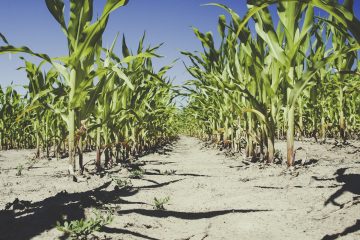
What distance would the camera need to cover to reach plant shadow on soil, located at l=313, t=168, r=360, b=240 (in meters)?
1.14

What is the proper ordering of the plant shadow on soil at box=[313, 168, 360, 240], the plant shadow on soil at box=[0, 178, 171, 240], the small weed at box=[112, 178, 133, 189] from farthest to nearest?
the small weed at box=[112, 178, 133, 189] < the plant shadow on soil at box=[0, 178, 171, 240] < the plant shadow on soil at box=[313, 168, 360, 240]

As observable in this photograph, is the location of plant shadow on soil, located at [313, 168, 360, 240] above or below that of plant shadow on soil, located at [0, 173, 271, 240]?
above

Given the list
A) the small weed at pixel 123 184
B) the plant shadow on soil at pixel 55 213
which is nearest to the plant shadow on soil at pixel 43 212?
the plant shadow on soil at pixel 55 213

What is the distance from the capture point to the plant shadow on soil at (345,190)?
3.75ft

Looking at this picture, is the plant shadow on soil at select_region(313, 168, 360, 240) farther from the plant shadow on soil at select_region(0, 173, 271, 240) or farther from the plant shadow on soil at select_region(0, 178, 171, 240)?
the plant shadow on soil at select_region(0, 178, 171, 240)

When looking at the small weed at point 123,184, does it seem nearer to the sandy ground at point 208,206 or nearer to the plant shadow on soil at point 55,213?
the sandy ground at point 208,206

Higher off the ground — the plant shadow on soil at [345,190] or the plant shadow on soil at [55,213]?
the plant shadow on soil at [345,190]

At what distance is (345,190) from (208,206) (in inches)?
29.1

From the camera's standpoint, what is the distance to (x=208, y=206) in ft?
6.07

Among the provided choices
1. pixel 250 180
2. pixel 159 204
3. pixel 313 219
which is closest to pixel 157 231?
pixel 159 204

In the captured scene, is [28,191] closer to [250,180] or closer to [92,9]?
[92,9]

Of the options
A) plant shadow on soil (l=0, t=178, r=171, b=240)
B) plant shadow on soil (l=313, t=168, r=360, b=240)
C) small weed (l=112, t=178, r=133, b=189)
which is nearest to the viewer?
plant shadow on soil (l=313, t=168, r=360, b=240)

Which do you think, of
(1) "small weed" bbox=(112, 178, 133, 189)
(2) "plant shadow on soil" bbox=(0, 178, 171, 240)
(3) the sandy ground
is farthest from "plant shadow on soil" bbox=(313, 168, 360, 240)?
(1) "small weed" bbox=(112, 178, 133, 189)

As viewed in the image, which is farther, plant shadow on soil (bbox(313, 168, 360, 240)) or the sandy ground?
the sandy ground
